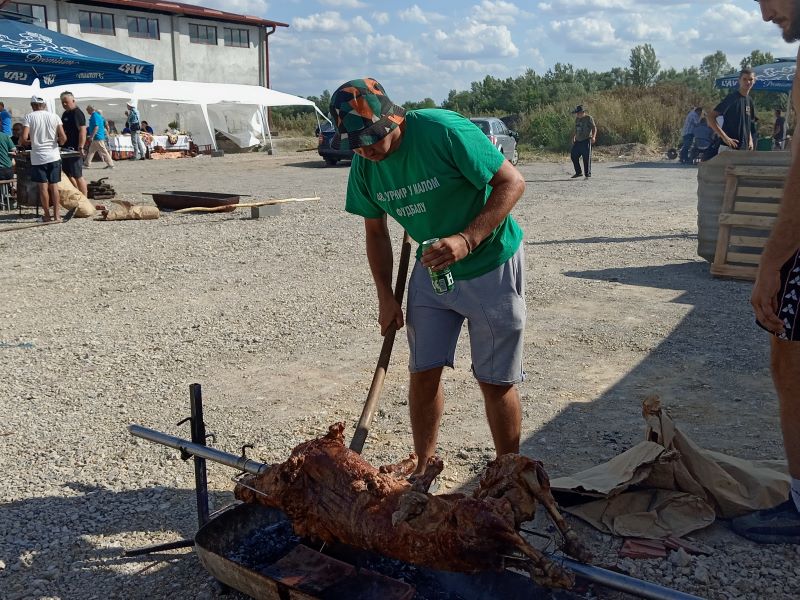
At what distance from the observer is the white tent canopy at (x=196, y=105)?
96.3 ft

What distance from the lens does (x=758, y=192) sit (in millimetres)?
7676

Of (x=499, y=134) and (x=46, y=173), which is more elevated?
(x=499, y=134)

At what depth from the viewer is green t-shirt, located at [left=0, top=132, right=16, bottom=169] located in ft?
41.9

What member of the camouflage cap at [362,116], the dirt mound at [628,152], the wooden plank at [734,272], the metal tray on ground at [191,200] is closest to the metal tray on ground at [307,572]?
the camouflage cap at [362,116]

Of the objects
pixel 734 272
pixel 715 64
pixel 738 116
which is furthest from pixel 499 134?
pixel 715 64

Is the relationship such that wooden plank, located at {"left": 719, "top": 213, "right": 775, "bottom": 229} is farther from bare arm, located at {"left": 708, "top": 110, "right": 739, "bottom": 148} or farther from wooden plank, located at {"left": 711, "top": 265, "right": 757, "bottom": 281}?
bare arm, located at {"left": 708, "top": 110, "right": 739, "bottom": 148}

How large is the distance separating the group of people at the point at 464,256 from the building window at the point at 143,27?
38.9 m

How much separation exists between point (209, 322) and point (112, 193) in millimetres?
10327

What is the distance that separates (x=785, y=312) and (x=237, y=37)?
43.1 m

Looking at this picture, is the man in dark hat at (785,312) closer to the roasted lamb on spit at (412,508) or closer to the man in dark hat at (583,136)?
the roasted lamb on spit at (412,508)

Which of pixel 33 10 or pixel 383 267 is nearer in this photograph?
pixel 383 267

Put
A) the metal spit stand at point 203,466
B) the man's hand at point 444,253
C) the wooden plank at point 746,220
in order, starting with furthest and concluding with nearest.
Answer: the wooden plank at point 746,220, the man's hand at point 444,253, the metal spit stand at point 203,466

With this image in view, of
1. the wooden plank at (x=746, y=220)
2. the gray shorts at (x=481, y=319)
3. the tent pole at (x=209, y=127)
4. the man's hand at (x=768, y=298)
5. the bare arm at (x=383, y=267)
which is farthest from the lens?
the tent pole at (x=209, y=127)

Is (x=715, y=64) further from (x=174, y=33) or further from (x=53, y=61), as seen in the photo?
(x=53, y=61)
